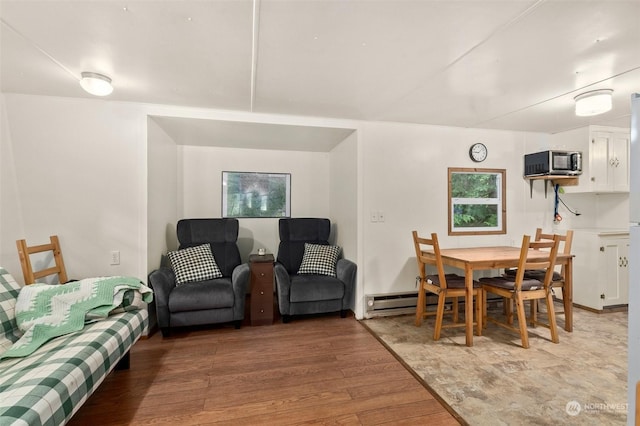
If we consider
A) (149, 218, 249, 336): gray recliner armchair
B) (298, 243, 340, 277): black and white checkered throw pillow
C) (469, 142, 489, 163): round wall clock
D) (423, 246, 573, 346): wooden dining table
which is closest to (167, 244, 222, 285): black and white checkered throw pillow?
(149, 218, 249, 336): gray recliner armchair

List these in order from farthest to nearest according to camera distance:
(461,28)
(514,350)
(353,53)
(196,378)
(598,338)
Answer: (598,338) → (514,350) → (196,378) → (353,53) → (461,28)

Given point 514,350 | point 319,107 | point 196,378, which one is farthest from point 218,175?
point 514,350

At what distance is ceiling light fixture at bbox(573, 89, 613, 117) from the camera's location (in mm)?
2365

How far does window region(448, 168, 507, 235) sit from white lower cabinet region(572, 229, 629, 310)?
36.8 inches

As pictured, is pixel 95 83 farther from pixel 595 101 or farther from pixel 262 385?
pixel 595 101

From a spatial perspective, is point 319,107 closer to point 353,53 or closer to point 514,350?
point 353,53

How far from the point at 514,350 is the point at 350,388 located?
61.3 inches

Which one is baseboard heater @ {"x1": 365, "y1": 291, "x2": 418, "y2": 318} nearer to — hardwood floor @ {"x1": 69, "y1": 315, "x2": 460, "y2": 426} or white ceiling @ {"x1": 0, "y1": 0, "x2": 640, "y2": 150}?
hardwood floor @ {"x1": 69, "y1": 315, "x2": 460, "y2": 426}

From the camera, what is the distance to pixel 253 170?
3.99m

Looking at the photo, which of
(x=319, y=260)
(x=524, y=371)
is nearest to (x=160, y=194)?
(x=319, y=260)

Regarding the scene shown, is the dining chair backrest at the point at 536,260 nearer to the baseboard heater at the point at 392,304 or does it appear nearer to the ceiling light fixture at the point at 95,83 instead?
the baseboard heater at the point at 392,304

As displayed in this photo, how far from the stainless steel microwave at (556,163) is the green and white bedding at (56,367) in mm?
4541

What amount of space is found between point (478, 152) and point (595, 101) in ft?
4.01

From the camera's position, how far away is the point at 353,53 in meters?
1.81
